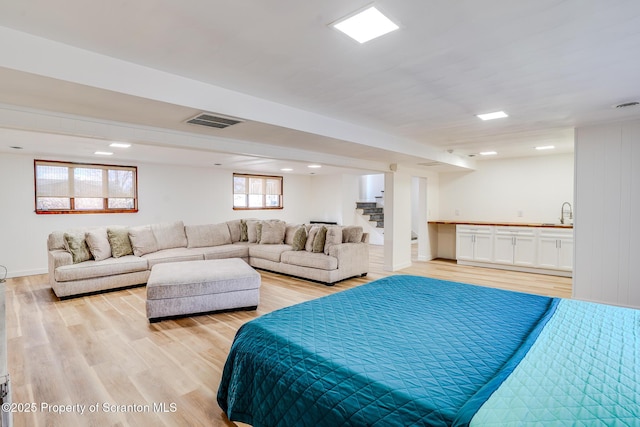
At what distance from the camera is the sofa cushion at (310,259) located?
5.21 metres

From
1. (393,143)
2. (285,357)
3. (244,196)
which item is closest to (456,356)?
(285,357)

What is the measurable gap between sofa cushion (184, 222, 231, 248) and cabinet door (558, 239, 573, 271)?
617 cm

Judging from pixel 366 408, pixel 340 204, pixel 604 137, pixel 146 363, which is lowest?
pixel 146 363

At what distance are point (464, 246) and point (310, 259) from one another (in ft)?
11.4

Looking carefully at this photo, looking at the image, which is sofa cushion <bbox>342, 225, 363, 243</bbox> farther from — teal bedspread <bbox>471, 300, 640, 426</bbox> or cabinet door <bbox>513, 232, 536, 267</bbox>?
teal bedspread <bbox>471, 300, 640, 426</bbox>

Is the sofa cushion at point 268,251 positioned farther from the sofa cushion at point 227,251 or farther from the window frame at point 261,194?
the window frame at point 261,194

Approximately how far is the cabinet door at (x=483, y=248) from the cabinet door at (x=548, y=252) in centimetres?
82

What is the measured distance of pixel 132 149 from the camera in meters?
5.38

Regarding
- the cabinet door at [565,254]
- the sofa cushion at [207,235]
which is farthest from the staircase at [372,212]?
the cabinet door at [565,254]

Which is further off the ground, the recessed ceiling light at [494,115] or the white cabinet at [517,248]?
the recessed ceiling light at [494,115]

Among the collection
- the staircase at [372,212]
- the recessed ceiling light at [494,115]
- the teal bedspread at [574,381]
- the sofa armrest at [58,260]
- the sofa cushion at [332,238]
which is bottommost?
the sofa armrest at [58,260]

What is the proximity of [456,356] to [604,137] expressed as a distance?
4179mm

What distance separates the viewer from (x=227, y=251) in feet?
20.6

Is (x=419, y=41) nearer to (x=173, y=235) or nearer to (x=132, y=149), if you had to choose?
(x=132, y=149)
